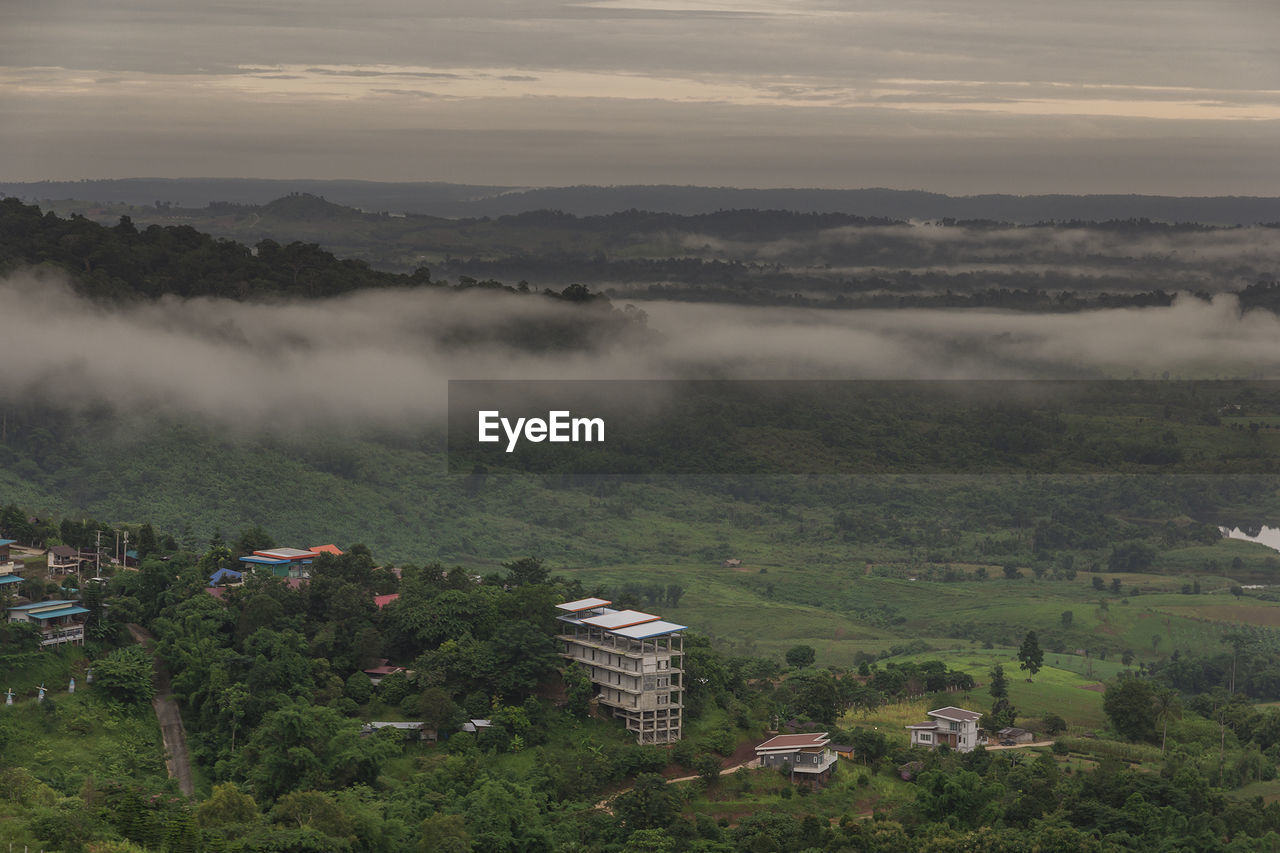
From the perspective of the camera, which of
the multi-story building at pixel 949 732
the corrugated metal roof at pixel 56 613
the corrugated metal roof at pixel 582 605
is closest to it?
the corrugated metal roof at pixel 56 613

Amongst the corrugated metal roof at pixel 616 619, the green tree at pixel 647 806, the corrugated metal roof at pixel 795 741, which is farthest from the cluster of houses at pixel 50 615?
the corrugated metal roof at pixel 795 741

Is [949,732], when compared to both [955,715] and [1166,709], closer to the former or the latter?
[955,715]

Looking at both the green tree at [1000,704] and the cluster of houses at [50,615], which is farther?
the green tree at [1000,704]

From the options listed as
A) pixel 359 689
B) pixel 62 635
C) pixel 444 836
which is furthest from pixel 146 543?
pixel 444 836

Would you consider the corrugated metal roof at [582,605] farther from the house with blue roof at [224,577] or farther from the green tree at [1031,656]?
the green tree at [1031,656]

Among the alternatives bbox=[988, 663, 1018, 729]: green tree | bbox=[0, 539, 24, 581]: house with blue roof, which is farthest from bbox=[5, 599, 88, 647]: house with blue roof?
bbox=[988, 663, 1018, 729]: green tree

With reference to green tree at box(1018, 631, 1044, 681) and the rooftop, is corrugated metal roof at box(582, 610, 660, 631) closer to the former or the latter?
the rooftop
